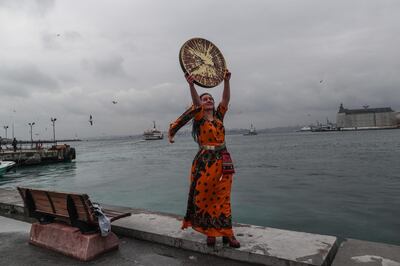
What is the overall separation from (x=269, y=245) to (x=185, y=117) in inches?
87.7


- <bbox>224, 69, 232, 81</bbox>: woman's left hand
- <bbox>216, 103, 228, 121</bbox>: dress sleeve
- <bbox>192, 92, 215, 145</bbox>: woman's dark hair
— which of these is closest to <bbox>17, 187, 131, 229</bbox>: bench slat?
<bbox>192, 92, 215, 145</bbox>: woman's dark hair

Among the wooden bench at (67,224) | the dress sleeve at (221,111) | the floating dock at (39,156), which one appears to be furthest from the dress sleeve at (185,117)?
the floating dock at (39,156)

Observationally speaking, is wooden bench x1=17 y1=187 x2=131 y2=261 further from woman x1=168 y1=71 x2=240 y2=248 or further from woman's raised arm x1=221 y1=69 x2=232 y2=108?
woman's raised arm x1=221 y1=69 x2=232 y2=108

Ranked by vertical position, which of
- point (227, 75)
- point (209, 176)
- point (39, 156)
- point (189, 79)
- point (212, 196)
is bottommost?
point (39, 156)

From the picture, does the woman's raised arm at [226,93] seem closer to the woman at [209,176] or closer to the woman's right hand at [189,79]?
the woman at [209,176]

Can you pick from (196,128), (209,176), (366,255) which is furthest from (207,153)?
(366,255)

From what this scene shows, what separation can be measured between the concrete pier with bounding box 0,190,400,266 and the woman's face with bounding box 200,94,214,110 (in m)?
2.05

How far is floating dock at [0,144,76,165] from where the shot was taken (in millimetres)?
49344

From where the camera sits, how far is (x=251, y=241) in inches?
208

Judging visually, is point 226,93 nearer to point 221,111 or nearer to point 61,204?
point 221,111

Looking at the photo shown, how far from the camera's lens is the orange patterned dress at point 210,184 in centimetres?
503

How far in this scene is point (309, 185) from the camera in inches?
958

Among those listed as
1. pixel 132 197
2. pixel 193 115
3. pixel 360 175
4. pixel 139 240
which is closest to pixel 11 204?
pixel 139 240

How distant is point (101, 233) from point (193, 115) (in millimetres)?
2278
